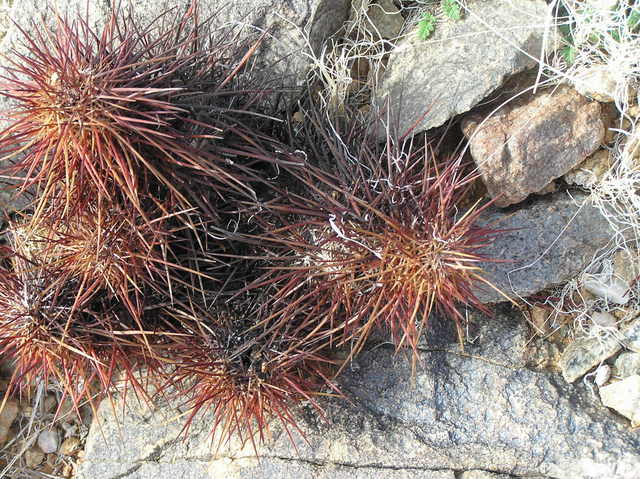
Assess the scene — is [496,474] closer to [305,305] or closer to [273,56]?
[305,305]

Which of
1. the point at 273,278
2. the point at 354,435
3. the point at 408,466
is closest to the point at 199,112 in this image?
the point at 273,278

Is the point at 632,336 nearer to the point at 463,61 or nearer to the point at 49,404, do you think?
the point at 463,61

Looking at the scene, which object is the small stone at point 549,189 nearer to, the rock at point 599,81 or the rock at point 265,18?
the rock at point 599,81

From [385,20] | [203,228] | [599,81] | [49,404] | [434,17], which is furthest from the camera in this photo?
[49,404]

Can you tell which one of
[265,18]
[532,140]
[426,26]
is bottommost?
[532,140]

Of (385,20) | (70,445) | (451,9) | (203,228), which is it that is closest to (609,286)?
(451,9)

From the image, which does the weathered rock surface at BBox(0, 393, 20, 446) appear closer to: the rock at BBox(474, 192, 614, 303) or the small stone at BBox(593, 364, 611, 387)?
the rock at BBox(474, 192, 614, 303)
